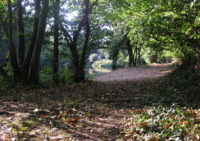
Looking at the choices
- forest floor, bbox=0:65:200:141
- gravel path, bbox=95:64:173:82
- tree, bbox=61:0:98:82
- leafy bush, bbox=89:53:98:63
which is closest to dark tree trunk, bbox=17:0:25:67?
tree, bbox=61:0:98:82

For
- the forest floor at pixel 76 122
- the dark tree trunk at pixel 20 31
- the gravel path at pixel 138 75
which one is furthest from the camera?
the gravel path at pixel 138 75

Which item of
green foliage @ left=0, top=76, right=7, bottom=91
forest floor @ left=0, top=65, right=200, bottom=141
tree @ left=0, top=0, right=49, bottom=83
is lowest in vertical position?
forest floor @ left=0, top=65, right=200, bottom=141

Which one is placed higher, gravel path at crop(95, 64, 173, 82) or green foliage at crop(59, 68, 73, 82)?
green foliage at crop(59, 68, 73, 82)

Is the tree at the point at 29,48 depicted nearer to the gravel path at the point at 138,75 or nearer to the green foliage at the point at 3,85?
the green foliage at the point at 3,85

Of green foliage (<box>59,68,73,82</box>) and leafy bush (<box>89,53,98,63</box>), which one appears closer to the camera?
green foliage (<box>59,68,73,82</box>)

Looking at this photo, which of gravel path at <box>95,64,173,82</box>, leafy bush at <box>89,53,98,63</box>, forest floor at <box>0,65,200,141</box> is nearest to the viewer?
forest floor at <box>0,65,200,141</box>

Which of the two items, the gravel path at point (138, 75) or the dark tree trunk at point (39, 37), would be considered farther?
the gravel path at point (138, 75)

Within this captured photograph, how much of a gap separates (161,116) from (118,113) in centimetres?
141

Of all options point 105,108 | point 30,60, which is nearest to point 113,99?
point 105,108

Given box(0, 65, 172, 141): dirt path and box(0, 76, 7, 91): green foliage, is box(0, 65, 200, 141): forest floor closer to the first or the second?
box(0, 65, 172, 141): dirt path

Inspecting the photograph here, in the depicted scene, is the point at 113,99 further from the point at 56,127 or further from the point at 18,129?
the point at 18,129

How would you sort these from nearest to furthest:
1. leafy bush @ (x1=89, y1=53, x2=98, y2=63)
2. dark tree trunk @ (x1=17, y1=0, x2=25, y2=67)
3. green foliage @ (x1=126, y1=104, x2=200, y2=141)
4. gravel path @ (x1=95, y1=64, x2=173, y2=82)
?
green foliage @ (x1=126, y1=104, x2=200, y2=141) → dark tree trunk @ (x1=17, y1=0, x2=25, y2=67) → gravel path @ (x1=95, y1=64, x2=173, y2=82) → leafy bush @ (x1=89, y1=53, x2=98, y2=63)

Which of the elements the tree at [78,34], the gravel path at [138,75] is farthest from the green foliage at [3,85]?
the gravel path at [138,75]

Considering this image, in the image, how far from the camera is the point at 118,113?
6102mm
